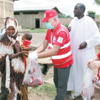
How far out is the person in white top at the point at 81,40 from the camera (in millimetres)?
2977

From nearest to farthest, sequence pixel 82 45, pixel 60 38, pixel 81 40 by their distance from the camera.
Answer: pixel 60 38 → pixel 82 45 → pixel 81 40

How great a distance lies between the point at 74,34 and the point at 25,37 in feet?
3.31

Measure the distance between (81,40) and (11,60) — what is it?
4.45 ft

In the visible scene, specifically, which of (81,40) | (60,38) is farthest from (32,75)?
(81,40)

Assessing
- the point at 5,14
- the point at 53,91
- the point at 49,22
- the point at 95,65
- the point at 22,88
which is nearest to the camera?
the point at 95,65

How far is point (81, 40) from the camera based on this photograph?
3.09m

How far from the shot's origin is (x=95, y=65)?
2.18 meters

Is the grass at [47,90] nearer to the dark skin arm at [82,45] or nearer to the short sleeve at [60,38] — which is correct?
the dark skin arm at [82,45]

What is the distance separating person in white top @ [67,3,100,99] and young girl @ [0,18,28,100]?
1.09m

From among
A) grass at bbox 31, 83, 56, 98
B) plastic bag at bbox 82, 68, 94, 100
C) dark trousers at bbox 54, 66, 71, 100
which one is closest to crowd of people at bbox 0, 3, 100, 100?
dark trousers at bbox 54, 66, 71, 100

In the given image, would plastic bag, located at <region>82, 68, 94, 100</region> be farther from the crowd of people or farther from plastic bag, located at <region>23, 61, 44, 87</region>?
plastic bag, located at <region>23, 61, 44, 87</region>

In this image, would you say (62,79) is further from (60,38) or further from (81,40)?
(81,40)

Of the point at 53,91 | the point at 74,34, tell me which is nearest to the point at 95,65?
the point at 74,34

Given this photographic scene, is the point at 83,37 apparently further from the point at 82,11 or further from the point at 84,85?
the point at 84,85
